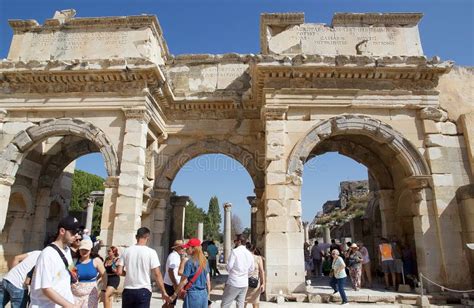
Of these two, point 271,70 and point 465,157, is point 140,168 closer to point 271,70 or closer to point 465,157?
point 271,70

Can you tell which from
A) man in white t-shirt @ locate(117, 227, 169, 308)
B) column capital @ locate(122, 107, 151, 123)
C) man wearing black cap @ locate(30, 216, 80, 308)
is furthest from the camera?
column capital @ locate(122, 107, 151, 123)

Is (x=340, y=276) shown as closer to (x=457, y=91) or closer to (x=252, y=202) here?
(x=457, y=91)

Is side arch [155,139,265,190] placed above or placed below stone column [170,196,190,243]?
above

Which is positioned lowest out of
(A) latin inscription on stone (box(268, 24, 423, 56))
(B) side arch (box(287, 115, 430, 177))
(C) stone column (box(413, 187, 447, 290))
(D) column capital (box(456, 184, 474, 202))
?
(C) stone column (box(413, 187, 447, 290))

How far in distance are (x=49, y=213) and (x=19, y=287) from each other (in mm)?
9730

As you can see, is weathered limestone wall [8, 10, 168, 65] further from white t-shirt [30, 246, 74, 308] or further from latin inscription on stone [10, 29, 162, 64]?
white t-shirt [30, 246, 74, 308]

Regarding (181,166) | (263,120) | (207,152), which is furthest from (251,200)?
(263,120)

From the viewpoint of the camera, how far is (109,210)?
29.0 feet

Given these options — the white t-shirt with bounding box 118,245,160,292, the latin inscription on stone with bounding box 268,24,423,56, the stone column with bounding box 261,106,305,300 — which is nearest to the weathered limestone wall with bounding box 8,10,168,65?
the latin inscription on stone with bounding box 268,24,423,56

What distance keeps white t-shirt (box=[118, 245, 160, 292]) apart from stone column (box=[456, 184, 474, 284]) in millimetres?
7649

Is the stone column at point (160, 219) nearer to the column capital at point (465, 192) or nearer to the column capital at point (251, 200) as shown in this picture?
the column capital at point (251, 200)

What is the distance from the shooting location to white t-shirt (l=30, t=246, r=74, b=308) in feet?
8.84

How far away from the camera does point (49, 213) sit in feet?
41.9

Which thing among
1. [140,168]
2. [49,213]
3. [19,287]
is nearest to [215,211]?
[49,213]
